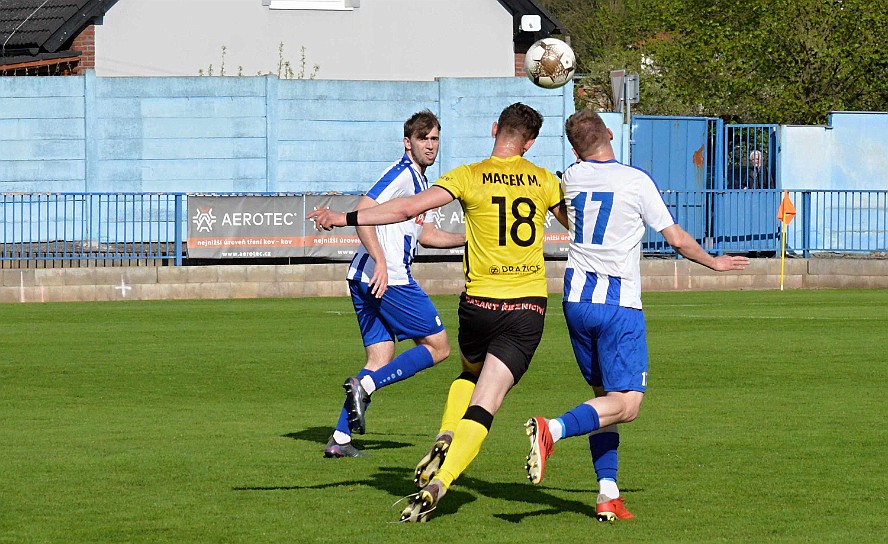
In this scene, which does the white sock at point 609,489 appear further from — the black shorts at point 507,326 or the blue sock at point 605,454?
the black shorts at point 507,326

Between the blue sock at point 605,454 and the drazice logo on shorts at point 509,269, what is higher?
the drazice logo on shorts at point 509,269

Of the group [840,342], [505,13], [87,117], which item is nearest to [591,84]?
[505,13]

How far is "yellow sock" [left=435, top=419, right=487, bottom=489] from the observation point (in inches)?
→ 267

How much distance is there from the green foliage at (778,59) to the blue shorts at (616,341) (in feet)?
98.8

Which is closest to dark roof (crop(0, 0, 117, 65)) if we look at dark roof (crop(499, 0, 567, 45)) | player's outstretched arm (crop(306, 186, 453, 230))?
Result: dark roof (crop(499, 0, 567, 45))

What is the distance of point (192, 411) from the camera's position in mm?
11016

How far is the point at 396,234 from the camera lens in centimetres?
919

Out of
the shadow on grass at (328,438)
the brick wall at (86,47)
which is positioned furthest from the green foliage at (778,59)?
the shadow on grass at (328,438)

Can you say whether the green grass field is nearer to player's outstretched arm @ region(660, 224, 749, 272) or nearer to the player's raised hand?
player's outstretched arm @ region(660, 224, 749, 272)

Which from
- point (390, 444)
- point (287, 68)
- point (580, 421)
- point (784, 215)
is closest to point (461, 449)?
point (580, 421)

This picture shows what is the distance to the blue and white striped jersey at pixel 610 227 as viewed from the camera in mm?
7113

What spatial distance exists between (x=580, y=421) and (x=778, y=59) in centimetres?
3130

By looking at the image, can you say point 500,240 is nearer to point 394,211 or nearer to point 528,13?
point 394,211

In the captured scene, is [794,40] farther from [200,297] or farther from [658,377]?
[658,377]
